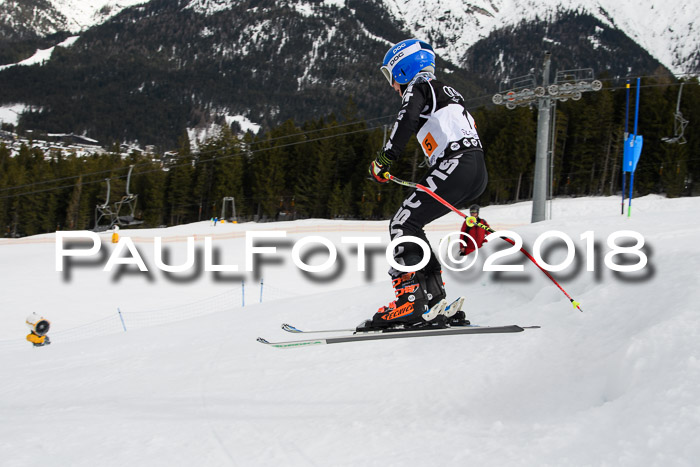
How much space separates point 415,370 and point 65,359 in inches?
220

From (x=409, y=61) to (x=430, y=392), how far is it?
264 centimetres

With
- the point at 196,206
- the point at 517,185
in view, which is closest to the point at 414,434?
the point at 517,185

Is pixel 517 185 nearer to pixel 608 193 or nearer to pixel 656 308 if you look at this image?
pixel 608 193

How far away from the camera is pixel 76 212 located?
69.8 metres

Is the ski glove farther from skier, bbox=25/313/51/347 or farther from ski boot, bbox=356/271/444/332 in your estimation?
skier, bbox=25/313/51/347

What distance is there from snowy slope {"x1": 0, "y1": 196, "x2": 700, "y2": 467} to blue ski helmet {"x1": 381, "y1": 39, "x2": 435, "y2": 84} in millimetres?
2330

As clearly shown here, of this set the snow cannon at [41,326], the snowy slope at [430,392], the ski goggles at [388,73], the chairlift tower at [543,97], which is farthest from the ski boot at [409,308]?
the chairlift tower at [543,97]

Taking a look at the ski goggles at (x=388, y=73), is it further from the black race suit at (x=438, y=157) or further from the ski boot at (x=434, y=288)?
the ski boot at (x=434, y=288)

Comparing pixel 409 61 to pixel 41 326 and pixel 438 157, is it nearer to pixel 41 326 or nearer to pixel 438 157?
pixel 438 157

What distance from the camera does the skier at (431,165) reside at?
→ 4.04 m

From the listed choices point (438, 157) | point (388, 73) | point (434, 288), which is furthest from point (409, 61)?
point (434, 288)

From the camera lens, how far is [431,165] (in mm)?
4309

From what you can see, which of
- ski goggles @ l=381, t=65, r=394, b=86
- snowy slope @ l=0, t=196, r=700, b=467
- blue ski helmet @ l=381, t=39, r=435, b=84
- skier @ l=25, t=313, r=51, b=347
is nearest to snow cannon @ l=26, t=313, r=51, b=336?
skier @ l=25, t=313, r=51, b=347

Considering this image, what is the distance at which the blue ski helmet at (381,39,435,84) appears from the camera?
14.0 feet
